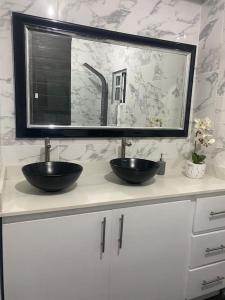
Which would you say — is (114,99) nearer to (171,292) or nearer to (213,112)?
(213,112)

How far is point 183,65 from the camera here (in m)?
1.88

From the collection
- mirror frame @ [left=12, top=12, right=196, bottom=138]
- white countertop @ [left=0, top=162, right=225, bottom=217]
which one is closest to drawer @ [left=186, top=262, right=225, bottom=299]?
white countertop @ [left=0, top=162, right=225, bottom=217]

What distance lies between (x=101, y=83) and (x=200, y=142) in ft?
2.77

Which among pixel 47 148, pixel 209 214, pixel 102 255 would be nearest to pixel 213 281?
pixel 209 214

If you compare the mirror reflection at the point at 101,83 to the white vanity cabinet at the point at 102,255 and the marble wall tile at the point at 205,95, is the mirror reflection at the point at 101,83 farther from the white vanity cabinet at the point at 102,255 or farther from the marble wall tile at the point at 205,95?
the white vanity cabinet at the point at 102,255

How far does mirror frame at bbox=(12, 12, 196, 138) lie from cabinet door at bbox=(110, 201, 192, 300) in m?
0.61

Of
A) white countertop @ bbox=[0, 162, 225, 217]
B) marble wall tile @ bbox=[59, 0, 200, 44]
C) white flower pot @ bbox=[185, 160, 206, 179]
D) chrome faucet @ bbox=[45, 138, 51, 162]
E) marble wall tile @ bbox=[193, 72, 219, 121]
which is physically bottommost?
white countertop @ bbox=[0, 162, 225, 217]

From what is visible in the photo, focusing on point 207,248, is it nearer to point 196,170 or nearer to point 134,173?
point 196,170

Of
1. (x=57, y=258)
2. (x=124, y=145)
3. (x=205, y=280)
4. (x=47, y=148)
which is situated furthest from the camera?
(x=124, y=145)

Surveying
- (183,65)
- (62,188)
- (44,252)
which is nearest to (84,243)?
(44,252)

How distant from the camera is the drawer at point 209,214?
1.51m

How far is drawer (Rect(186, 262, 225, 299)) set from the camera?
158 cm

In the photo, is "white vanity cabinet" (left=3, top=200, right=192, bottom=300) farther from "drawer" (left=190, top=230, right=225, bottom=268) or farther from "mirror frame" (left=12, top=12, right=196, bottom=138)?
"mirror frame" (left=12, top=12, right=196, bottom=138)

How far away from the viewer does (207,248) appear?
1584 millimetres
